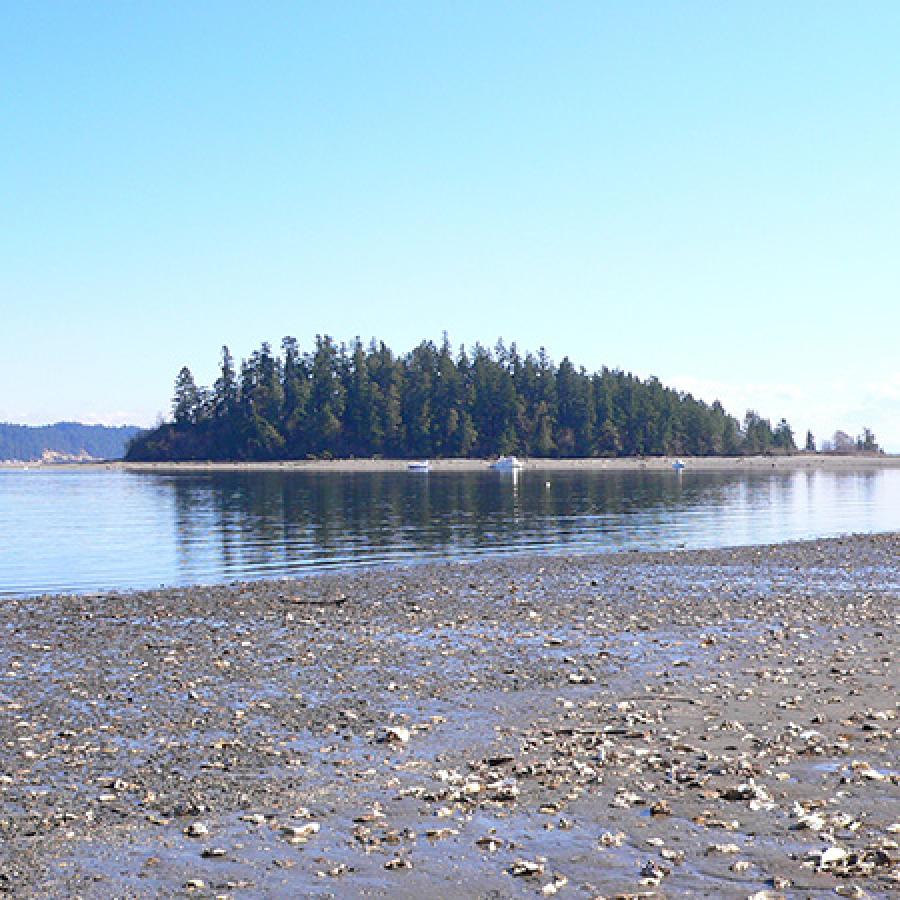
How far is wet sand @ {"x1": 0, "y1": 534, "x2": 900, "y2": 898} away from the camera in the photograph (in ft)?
33.4

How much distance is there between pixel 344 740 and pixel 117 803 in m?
3.71

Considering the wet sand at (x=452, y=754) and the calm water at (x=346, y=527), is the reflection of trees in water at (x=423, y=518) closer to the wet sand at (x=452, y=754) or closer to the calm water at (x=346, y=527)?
the calm water at (x=346, y=527)

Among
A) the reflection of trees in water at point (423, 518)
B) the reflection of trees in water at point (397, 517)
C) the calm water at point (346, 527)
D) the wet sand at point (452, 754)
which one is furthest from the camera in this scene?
the reflection of trees in water at point (397, 517)

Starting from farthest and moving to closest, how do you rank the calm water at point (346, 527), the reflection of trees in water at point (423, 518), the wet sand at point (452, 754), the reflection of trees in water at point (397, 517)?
the reflection of trees in water at point (397, 517), the reflection of trees in water at point (423, 518), the calm water at point (346, 527), the wet sand at point (452, 754)

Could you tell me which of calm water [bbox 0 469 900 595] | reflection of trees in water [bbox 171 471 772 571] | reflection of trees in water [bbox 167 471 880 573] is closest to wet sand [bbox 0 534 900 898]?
calm water [bbox 0 469 900 595]

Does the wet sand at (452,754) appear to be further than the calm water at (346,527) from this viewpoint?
No

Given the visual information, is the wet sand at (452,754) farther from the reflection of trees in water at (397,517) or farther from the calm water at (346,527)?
the reflection of trees in water at (397,517)

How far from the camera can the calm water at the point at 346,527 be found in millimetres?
43500

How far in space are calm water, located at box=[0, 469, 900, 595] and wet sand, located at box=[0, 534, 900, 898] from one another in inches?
661

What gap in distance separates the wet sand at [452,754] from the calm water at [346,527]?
55.1ft

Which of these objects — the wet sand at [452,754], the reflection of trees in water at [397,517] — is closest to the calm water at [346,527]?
the reflection of trees in water at [397,517]

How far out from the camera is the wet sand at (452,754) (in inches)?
401

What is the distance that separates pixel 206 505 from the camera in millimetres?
84875

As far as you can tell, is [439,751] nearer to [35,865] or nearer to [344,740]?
[344,740]
